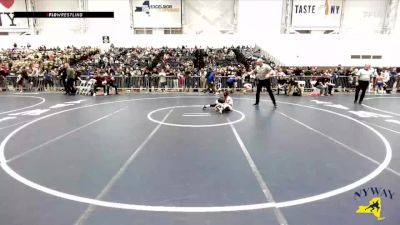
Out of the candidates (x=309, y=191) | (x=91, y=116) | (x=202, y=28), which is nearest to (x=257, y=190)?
(x=309, y=191)

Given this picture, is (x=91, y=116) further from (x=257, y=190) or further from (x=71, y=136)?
(x=257, y=190)

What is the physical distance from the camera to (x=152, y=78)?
1925 centimetres

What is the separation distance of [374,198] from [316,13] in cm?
3597

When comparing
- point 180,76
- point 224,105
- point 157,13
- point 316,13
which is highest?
point 316,13

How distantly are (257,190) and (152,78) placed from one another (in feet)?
50.8

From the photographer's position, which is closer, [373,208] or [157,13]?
[373,208]

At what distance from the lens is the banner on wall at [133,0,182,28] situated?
119ft

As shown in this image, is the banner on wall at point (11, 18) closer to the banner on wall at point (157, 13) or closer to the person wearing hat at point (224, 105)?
the banner on wall at point (157, 13)

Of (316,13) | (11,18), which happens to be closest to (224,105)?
(316,13)

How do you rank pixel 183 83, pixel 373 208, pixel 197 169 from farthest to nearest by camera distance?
pixel 183 83 → pixel 197 169 → pixel 373 208

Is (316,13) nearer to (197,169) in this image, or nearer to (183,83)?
(183,83)

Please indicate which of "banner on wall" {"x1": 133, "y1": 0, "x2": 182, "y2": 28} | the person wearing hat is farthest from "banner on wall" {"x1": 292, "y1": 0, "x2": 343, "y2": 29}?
the person wearing hat

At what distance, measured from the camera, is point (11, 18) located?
36.6 meters

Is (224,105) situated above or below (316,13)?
below
